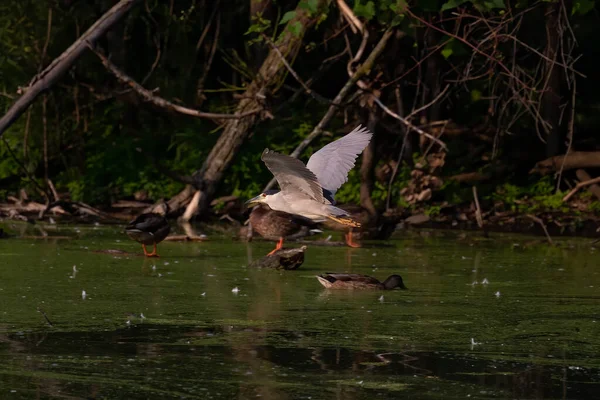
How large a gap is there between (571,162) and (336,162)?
5212 millimetres

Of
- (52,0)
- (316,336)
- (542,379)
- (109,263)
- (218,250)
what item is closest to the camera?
(542,379)

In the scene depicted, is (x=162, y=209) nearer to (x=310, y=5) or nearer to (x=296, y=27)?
(x=296, y=27)

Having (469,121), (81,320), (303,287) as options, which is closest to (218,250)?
(303,287)

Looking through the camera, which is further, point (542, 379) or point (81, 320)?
point (81, 320)

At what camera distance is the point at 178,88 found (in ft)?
52.9

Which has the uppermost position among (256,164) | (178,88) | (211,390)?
(178,88)

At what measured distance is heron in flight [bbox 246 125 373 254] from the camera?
8.82m

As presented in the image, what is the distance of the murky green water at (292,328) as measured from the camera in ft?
17.2

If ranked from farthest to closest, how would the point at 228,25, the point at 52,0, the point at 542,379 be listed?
the point at 228,25 → the point at 52,0 → the point at 542,379

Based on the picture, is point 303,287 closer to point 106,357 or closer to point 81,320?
point 81,320

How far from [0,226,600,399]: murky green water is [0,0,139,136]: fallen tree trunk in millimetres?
1466

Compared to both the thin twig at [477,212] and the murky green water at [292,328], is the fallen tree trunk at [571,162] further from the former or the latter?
the murky green water at [292,328]

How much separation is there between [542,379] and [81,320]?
2.66 m

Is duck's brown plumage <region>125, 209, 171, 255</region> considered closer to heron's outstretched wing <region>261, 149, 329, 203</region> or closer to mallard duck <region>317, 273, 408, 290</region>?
heron's outstretched wing <region>261, 149, 329, 203</region>
